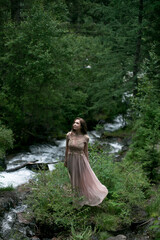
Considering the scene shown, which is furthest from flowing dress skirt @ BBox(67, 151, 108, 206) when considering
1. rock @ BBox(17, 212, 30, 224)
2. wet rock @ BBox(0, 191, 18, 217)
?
wet rock @ BBox(0, 191, 18, 217)

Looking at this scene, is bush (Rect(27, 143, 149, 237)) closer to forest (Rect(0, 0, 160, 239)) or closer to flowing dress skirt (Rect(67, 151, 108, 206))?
flowing dress skirt (Rect(67, 151, 108, 206))

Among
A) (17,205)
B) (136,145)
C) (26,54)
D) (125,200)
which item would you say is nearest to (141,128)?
(136,145)

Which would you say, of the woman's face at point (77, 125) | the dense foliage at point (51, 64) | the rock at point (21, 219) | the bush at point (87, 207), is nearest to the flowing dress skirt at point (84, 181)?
the bush at point (87, 207)

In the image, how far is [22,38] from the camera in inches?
556

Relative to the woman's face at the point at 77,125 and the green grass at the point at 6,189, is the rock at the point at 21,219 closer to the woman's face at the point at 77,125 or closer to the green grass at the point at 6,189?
the green grass at the point at 6,189

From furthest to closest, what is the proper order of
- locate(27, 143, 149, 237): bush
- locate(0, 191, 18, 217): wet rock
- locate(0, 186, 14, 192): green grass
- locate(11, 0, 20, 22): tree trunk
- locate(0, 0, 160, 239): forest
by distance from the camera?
locate(11, 0, 20, 22): tree trunk, locate(0, 0, 160, 239): forest, locate(0, 186, 14, 192): green grass, locate(0, 191, 18, 217): wet rock, locate(27, 143, 149, 237): bush

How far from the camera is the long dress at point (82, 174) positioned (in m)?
6.54

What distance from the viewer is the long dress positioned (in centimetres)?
654

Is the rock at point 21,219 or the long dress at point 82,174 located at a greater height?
the long dress at point 82,174

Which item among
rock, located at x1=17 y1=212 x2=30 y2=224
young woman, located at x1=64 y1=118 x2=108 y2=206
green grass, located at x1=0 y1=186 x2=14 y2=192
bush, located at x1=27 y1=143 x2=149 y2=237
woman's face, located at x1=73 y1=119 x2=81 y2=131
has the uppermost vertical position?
woman's face, located at x1=73 y1=119 x2=81 y2=131

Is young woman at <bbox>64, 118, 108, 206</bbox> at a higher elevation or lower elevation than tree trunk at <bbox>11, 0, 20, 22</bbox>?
lower

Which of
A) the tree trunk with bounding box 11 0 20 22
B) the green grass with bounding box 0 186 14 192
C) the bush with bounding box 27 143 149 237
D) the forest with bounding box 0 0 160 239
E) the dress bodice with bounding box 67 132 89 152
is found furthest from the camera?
the tree trunk with bounding box 11 0 20 22

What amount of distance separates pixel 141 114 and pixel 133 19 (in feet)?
26.9

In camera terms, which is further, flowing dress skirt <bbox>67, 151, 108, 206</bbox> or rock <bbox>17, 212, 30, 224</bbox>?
rock <bbox>17, 212, 30, 224</bbox>
